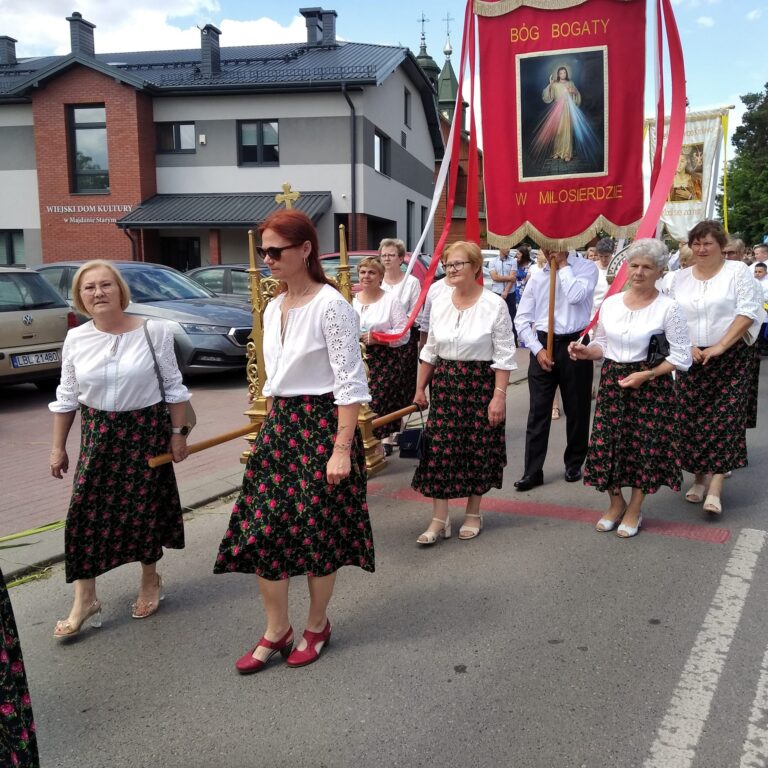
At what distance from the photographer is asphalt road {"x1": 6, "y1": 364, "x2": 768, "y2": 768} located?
2.69 meters

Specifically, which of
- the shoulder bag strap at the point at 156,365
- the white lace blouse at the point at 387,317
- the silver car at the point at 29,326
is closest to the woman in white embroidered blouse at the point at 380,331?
the white lace blouse at the point at 387,317

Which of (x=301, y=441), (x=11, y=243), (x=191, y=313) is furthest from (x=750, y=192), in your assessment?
(x=301, y=441)

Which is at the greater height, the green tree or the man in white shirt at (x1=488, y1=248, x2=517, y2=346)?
the green tree

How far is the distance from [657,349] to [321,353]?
7.97 feet

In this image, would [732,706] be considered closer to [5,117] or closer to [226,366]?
[226,366]

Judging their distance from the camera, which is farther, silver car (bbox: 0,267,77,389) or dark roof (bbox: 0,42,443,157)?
dark roof (bbox: 0,42,443,157)

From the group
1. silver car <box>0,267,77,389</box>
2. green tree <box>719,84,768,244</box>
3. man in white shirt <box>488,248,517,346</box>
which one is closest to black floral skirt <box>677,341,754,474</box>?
silver car <box>0,267,77,389</box>

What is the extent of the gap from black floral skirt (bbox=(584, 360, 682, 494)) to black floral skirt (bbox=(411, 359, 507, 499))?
2.21ft

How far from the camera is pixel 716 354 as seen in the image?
513 centimetres

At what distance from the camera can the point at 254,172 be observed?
23969 mm

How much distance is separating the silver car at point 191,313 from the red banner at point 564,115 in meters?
5.31

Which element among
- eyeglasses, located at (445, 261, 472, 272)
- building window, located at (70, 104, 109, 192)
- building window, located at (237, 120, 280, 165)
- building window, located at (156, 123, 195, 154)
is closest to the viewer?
eyeglasses, located at (445, 261, 472, 272)

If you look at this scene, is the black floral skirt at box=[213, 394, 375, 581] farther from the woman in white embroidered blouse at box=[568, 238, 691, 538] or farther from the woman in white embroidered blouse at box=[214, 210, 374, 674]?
the woman in white embroidered blouse at box=[568, 238, 691, 538]

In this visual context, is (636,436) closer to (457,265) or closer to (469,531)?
(469,531)
